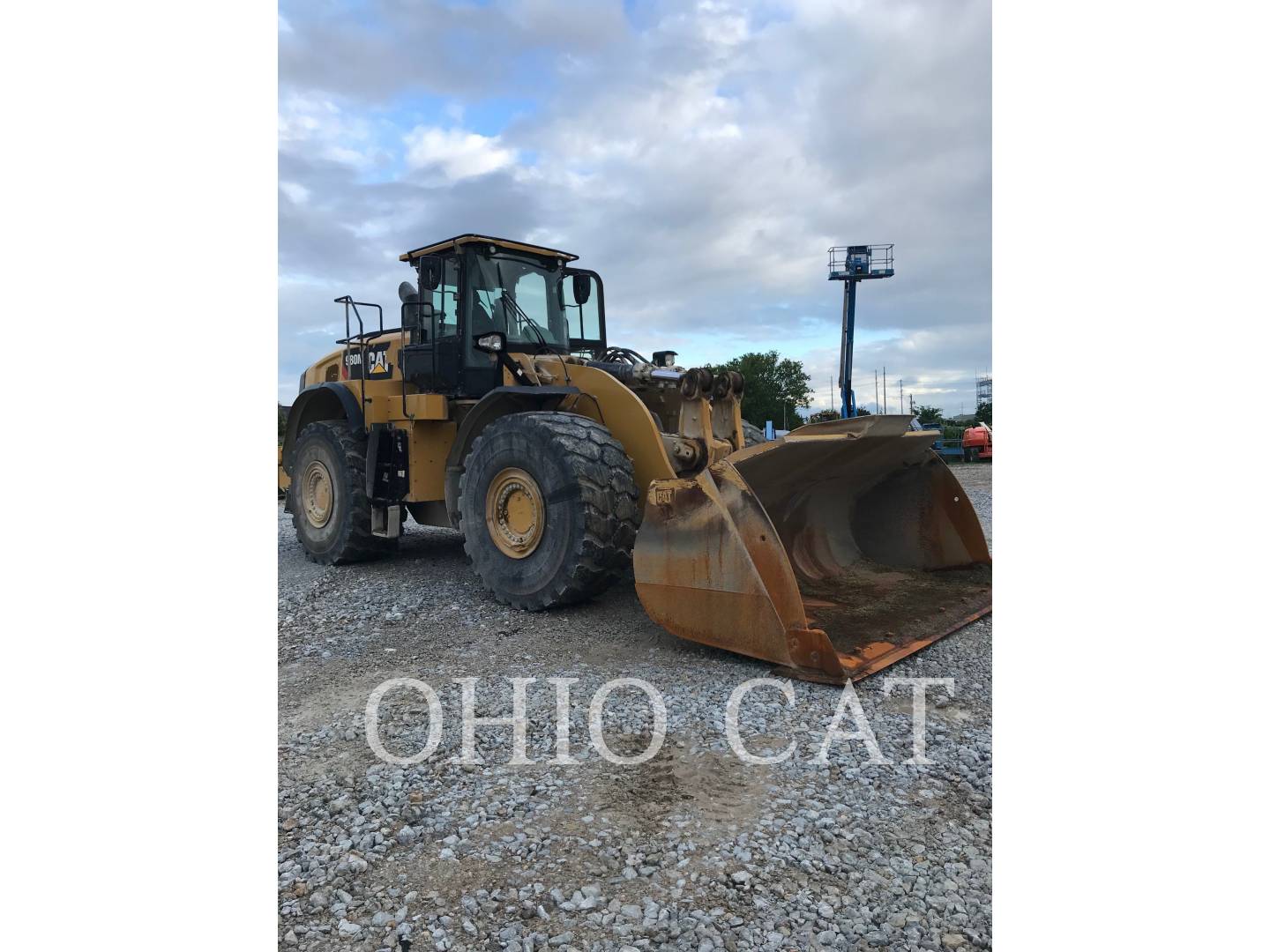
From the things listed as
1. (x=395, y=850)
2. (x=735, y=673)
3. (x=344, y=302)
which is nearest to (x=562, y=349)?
(x=344, y=302)

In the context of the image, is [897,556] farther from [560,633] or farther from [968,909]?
[968,909]

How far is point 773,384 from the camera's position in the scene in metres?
36.8

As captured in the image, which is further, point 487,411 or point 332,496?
point 332,496

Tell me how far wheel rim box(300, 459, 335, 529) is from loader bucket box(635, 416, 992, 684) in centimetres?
438

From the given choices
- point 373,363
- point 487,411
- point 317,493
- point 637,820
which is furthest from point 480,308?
point 637,820

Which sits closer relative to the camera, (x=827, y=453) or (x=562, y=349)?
(x=827, y=453)

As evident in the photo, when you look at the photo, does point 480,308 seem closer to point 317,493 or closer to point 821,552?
point 317,493

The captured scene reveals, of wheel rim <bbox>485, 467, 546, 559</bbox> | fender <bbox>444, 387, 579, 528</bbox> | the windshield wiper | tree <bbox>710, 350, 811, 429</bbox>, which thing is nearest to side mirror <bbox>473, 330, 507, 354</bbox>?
fender <bbox>444, 387, 579, 528</bbox>

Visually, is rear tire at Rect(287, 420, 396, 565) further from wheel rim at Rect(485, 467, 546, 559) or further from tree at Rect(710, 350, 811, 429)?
tree at Rect(710, 350, 811, 429)

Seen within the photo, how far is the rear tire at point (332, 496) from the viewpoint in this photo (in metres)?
7.36

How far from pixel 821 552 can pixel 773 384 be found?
3181 centimetres

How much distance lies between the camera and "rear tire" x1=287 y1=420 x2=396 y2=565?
24.2 ft

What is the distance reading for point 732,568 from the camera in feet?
13.3

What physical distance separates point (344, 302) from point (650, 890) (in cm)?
619
